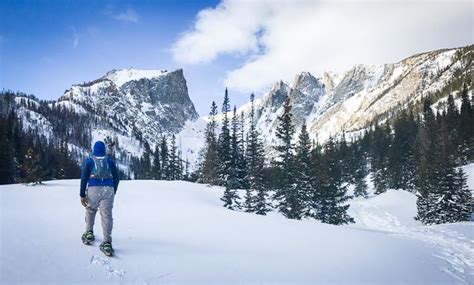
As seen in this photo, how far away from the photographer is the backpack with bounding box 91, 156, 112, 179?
8.25 metres

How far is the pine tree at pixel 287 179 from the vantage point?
3147 cm

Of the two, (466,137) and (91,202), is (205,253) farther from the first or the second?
(466,137)

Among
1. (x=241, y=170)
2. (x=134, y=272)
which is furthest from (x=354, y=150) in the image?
(x=134, y=272)

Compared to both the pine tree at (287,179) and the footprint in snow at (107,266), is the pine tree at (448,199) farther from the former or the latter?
the footprint in snow at (107,266)

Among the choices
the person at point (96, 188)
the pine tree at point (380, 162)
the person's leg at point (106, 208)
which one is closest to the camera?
the person's leg at point (106, 208)

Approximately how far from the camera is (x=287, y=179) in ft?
106

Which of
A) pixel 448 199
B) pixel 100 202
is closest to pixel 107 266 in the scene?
pixel 100 202

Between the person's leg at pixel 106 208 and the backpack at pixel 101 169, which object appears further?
the backpack at pixel 101 169

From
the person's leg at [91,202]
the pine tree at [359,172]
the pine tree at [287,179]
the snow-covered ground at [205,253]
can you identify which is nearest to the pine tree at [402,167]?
the pine tree at [359,172]

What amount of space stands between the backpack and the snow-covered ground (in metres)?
1.67

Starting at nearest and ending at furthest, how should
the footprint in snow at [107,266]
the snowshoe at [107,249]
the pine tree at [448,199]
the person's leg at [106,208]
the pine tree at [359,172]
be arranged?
the footprint in snow at [107,266] → the snowshoe at [107,249] → the person's leg at [106,208] → the pine tree at [448,199] → the pine tree at [359,172]

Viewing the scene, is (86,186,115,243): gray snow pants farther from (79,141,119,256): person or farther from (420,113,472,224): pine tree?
(420,113,472,224): pine tree

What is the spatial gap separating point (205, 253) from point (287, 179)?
24.0 meters

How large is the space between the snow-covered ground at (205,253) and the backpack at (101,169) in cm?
167
